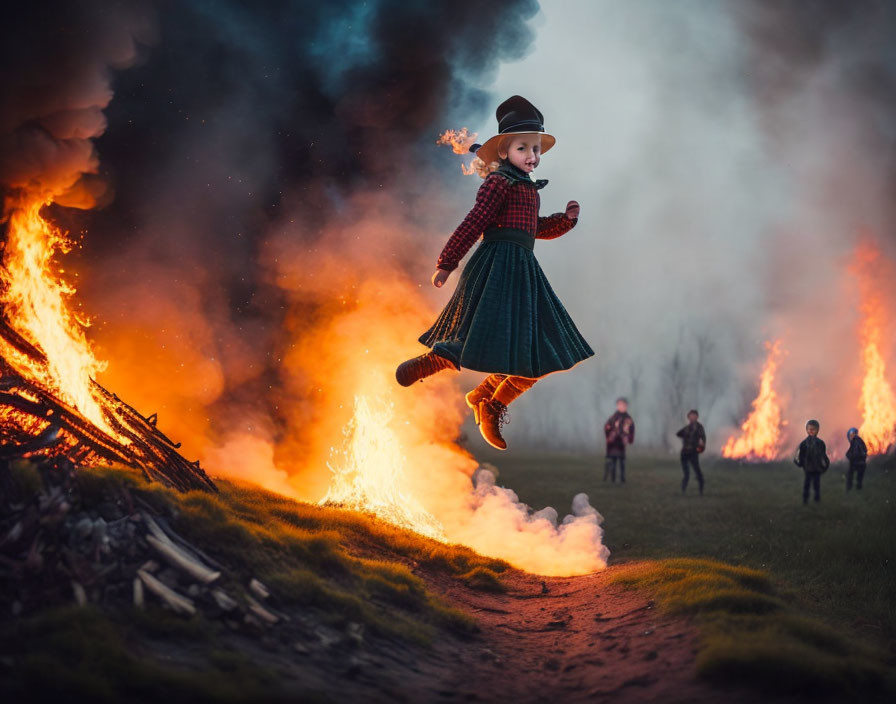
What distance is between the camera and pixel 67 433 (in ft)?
19.9

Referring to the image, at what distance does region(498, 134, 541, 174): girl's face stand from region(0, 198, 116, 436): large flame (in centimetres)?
434

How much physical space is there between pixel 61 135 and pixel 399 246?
6.66 metres

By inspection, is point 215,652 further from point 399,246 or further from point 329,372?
point 399,246

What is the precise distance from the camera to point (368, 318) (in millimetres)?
13219

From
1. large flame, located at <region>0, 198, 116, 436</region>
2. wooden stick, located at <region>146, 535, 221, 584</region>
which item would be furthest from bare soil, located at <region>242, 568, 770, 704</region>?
large flame, located at <region>0, 198, 116, 436</region>

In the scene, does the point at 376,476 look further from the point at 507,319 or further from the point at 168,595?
the point at 168,595

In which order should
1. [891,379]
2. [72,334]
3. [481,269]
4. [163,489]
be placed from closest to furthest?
1. [163,489]
2. [481,269]
3. [72,334]
4. [891,379]

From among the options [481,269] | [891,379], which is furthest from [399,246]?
[891,379]

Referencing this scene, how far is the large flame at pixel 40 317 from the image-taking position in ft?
21.9

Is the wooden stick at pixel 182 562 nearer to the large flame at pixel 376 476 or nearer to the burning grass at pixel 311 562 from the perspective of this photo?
the burning grass at pixel 311 562

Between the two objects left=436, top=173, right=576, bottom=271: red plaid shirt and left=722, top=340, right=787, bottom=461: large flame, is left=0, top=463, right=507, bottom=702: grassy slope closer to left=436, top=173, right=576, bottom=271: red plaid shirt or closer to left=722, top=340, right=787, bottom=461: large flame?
left=436, top=173, right=576, bottom=271: red plaid shirt

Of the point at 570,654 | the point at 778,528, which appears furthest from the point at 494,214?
the point at 778,528

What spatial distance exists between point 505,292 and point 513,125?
4.87 feet

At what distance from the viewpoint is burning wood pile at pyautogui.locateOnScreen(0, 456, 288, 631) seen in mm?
4246
